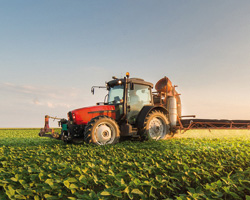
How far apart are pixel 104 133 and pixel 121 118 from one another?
99 cm

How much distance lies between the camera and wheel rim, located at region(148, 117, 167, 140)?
7.93 m

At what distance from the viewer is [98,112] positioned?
24.2 ft

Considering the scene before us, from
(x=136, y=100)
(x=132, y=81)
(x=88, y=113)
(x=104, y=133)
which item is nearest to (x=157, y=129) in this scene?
(x=136, y=100)

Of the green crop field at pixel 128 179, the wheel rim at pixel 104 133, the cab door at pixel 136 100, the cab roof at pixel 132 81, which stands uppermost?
the cab roof at pixel 132 81

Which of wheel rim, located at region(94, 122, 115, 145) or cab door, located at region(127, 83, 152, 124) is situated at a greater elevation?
cab door, located at region(127, 83, 152, 124)

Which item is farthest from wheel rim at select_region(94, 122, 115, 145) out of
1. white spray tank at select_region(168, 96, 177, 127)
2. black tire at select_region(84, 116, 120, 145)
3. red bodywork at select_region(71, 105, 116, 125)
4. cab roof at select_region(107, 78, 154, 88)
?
white spray tank at select_region(168, 96, 177, 127)

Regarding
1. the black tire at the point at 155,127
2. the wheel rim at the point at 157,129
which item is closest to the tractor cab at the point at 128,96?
the black tire at the point at 155,127

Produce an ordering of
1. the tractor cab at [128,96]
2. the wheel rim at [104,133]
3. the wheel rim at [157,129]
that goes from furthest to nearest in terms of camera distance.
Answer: the wheel rim at [157,129] → the tractor cab at [128,96] → the wheel rim at [104,133]

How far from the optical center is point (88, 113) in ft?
23.9

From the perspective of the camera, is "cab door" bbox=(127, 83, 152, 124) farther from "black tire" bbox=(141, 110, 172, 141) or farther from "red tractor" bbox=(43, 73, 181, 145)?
"black tire" bbox=(141, 110, 172, 141)

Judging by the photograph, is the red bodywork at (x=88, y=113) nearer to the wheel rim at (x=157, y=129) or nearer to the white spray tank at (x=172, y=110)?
the wheel rim at (x=157, y=129)

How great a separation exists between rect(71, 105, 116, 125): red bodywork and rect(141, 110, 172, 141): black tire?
1.24 meters

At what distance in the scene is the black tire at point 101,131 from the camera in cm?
638

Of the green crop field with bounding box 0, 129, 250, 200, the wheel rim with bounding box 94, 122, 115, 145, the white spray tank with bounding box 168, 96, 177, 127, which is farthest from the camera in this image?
the white spray tank with bounding box 168, 96, 177, 127
